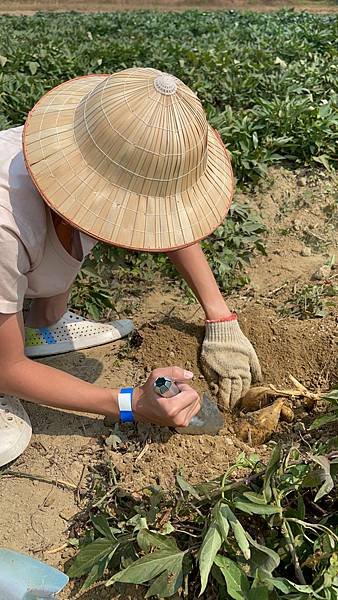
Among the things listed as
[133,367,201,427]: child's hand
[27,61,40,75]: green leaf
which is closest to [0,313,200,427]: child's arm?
[133,367,201,427]: child's hand

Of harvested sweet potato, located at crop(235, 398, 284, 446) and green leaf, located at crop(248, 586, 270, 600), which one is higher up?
green leaf, located at crop(248, 586, 270, 600)

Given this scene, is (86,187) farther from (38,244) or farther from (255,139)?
(255,139)

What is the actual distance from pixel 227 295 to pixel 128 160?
153cm

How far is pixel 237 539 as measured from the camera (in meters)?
1.43

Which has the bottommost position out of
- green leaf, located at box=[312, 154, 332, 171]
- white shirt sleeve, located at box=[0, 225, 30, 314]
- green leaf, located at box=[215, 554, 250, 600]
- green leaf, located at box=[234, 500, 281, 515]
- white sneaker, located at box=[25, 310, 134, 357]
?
white sneaker, located at box=[25, 310, 134, 357]

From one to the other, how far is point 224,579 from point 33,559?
59 cm

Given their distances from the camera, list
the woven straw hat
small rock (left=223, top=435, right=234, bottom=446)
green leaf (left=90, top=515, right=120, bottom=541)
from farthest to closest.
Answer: small rock (left=223, top=435, right=234, bottom=446)
green leaf (left=90, top=515, right=120, bottom=541)
the woven straw hat

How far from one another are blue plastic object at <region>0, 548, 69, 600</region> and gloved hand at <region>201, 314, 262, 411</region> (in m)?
0.87

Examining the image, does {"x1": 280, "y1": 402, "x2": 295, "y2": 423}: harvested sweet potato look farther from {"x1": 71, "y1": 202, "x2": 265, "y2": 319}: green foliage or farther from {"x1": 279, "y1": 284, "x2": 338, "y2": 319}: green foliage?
{"x1": 71, "y1": 202, "x2": 265, "y2": 319}: green foliage

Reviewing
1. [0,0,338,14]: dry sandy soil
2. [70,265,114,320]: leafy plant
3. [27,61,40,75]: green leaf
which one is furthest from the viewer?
[0,0,338,14]: dry sandy soil

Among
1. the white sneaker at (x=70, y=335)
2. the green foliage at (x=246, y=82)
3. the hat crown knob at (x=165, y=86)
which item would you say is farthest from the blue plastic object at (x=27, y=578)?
the green foliage at (x=246, y=82)

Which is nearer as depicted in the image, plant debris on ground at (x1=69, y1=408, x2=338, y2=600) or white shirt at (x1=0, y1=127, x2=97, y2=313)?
plant debris on ground at (x1=69, y1=408, x2=338, y2=600)

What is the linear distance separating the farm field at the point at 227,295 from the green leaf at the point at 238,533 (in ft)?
0.33

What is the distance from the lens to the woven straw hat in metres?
1.60
